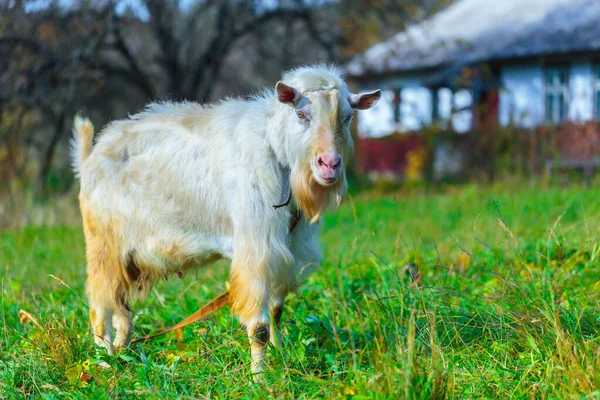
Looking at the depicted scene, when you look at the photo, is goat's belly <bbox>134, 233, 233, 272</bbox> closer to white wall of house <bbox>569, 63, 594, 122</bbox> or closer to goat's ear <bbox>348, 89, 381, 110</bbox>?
goat's ear <bbox>348, 89, 381, 110</bbox>

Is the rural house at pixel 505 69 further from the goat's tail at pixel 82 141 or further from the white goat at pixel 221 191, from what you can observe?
the white goat at pixel 221 191

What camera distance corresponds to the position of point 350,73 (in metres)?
19.3

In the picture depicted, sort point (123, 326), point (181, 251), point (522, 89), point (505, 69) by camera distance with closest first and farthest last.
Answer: point (181, 251) → point (123, 326) → point (522, 89) → point (505, 69)

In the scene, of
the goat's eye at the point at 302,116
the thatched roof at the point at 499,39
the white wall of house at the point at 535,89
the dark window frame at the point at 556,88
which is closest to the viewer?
the goat's eye at the point at 302,116

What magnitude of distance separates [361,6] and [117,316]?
12423 millimetres

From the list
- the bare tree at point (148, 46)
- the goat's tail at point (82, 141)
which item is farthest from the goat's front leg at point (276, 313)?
the bare tree at point (148, 46)

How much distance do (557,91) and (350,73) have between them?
619cm

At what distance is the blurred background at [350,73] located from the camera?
1280 centimetres

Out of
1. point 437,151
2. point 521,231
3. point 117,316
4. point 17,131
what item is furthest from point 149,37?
point 117,316

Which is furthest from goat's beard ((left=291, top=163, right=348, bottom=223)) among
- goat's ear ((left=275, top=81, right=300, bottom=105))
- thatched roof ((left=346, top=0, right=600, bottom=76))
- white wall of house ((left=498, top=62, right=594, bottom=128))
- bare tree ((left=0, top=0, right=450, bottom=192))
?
white wall of house ((left=498, top=62, right=594, bottom=128))

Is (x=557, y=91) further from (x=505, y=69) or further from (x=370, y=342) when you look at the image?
(x=370, y=342)

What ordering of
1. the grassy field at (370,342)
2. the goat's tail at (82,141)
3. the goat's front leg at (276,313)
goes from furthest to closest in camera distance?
the goat's tail at (82,141) → the goat's front leg at (276,313) → the grassy field at (370,342)

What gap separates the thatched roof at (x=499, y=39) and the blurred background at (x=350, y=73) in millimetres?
64

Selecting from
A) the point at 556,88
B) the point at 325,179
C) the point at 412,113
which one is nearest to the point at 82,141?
the point at 325,179
